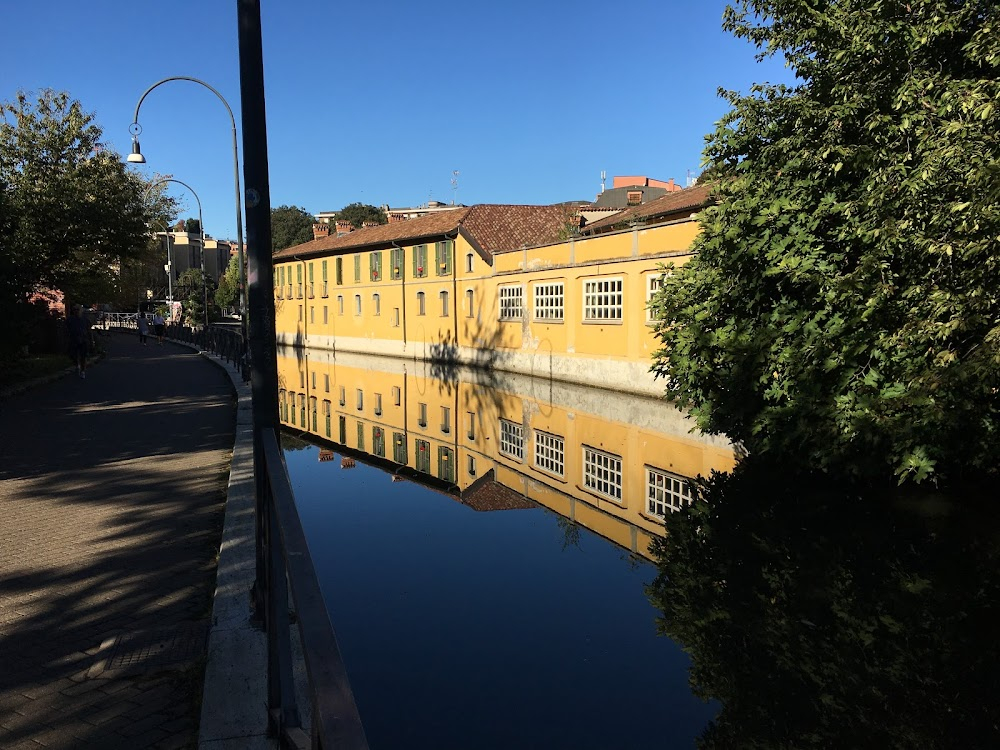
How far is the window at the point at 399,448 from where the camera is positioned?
44.1ft

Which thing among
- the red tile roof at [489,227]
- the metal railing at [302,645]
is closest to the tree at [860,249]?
the metal railing at [302,645]

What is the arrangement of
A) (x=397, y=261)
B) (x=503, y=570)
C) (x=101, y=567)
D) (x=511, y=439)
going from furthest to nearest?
(x=397, y=261)
(x=511, y=439)
(x=503, y=570)
(x=101, y=567)

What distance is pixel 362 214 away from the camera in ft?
328

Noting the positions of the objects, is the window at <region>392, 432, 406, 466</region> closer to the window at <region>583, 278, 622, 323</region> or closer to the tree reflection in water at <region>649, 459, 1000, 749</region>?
the tree reflection in water at <region>649, 459, 1000, 749</region>

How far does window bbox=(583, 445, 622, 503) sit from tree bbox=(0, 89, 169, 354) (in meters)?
14.0

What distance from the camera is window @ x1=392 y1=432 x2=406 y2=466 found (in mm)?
13453

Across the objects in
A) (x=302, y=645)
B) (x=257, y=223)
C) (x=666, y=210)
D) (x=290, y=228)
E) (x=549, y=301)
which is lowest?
(x=302, y=645)

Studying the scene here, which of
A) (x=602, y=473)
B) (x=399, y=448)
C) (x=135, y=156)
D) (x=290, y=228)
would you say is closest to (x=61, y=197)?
(x=135, y=156)

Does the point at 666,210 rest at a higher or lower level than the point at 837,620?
higher

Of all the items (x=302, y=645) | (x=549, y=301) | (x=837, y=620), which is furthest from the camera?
(x=549, y=301)

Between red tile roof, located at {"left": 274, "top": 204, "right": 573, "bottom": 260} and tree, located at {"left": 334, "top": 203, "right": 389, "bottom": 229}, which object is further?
tree, located at {"left": 334, "top": 203, "right": 389, "bottom": 229}

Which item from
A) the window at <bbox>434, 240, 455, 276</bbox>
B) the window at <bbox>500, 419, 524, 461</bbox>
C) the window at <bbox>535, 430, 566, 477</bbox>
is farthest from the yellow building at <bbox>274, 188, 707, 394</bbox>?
the window at <bbox>500, 419, 524, 461</bbox>

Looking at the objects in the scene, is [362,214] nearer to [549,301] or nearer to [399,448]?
[549,301]

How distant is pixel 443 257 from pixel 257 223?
3083cm
